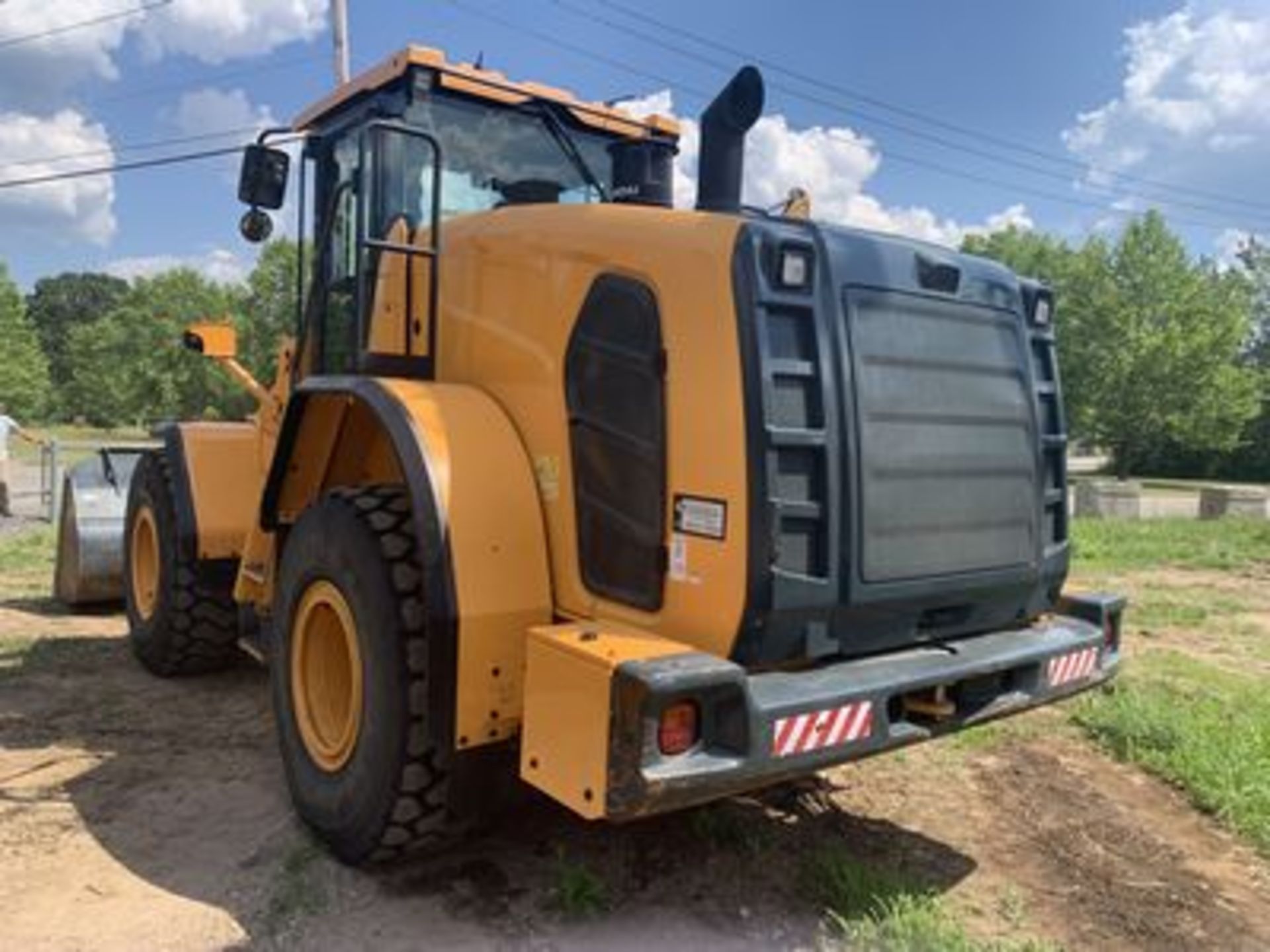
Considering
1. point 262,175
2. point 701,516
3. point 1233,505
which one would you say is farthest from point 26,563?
point 1233,505

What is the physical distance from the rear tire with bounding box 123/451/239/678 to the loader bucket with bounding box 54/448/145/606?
5.06 ft

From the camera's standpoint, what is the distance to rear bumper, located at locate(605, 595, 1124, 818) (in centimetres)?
301

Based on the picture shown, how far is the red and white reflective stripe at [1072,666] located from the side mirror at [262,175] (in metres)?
3.73

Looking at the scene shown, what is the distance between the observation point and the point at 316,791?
4.12 m

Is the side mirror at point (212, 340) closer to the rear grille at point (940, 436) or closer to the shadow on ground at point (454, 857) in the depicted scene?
the shadow on ground at point (454, 857)

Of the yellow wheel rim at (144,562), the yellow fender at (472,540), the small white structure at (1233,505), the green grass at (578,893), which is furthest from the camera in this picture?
the small white structure at (1233,505)

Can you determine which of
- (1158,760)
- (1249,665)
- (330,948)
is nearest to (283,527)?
(330,948)

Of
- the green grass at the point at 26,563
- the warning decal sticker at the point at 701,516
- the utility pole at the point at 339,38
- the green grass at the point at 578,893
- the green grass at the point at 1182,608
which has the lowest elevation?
the green grass at the point at 26,563

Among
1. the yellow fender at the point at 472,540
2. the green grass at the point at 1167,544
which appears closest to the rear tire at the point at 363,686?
the yellow fender at the point at 472,540

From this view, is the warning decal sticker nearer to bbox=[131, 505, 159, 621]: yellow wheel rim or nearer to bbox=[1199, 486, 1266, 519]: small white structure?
Result: bbox=[131, 505, 159, 621]: yellow wheel rim

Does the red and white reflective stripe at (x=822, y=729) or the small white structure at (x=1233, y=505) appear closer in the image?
the red and white reflective stripe at (x=822, y=729)

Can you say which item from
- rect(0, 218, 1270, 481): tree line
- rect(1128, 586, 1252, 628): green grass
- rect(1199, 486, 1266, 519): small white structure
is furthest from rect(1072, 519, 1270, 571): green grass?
rect(0, 218, 1270, 481): tree line

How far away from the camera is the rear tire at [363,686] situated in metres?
3.70

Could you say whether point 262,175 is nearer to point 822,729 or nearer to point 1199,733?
point 822,729
